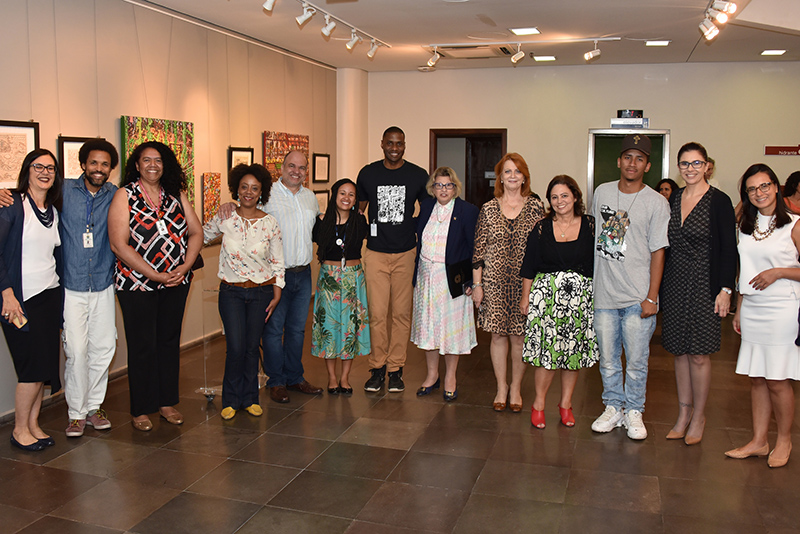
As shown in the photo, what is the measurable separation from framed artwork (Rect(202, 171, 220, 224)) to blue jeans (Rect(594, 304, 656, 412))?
12.6ft

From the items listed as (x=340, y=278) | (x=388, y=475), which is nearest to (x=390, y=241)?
(x=340, y=278)

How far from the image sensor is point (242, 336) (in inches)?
180

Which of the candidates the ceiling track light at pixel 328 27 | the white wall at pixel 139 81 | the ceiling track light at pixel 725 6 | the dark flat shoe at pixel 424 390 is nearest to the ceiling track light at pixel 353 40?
the ceiling track light at pixel 328 27

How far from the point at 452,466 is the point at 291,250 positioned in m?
1.90

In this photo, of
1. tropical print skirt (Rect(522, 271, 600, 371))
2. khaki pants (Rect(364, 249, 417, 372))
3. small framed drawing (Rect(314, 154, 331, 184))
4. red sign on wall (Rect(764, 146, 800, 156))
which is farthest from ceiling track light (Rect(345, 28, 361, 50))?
red sign on wall (Rect(764, 146, 800, 156))

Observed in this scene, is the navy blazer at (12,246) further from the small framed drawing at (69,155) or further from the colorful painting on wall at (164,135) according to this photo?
the colorful painting on wall at (164,135)

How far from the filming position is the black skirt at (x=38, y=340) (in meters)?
3.97

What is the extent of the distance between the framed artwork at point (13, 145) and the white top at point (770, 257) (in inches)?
175

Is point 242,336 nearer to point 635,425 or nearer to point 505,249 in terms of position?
point 505,249

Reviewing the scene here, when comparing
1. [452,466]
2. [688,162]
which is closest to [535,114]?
[688,162]

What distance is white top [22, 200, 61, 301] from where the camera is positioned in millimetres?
3926

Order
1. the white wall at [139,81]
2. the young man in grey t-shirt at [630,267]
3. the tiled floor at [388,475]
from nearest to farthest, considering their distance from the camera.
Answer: the tiled floor at [388,475]
the young man in grey t-shirt at [630,267]
the white wall at [139,81]

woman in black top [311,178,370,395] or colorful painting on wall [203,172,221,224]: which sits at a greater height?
colorful painting on wall [203,172,221,224]

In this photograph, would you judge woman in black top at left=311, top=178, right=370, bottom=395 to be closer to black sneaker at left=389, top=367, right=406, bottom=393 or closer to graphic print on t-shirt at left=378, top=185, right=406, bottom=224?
graphic print on t-shirt at left=378, top=185, right=406, bottom=224
